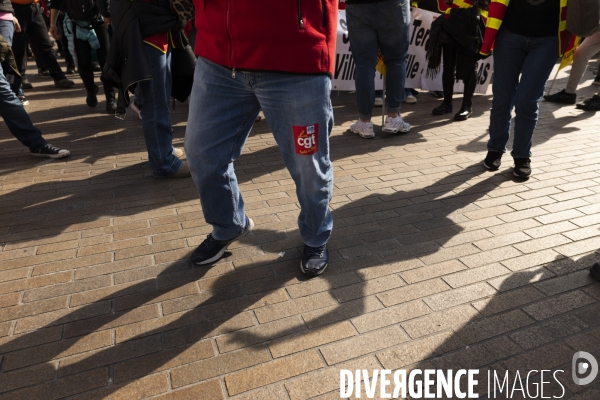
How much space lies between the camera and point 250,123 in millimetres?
2652

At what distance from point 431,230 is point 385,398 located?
5.11 ft

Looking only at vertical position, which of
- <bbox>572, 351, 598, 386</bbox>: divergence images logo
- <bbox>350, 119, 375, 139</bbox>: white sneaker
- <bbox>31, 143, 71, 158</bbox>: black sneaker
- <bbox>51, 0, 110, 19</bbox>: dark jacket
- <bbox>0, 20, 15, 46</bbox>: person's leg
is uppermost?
<bbox>51, 0, 110, 19</bbox>: dark jacket

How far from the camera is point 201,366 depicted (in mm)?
2127

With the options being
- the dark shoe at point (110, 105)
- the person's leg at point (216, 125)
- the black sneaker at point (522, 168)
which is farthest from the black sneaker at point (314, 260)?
the dark shoe at point (110, 105)

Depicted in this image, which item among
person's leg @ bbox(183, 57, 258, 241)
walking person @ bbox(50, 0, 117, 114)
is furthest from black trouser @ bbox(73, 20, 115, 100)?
person's leg @ bbox(183, 57, 258, 241)

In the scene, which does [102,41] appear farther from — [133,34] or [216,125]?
[216,125]

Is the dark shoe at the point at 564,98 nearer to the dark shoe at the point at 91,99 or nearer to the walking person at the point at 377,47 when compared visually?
the walking person at the point at 377,47

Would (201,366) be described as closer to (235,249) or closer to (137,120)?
(235,249)

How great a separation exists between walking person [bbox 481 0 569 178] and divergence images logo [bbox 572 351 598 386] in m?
2.22

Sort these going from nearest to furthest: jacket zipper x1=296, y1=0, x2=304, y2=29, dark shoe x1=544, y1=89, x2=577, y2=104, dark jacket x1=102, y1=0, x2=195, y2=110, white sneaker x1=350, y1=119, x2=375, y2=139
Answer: jacket zipper x1=296, y1=0, x2=304, y2=29, dark jacket x1=102, y1=0, x2=195, y2=110, white sneaker x1=350, y1=119, x2=375, y2=139, dark shoe x1=544, y1=89, x2=577, y2=104

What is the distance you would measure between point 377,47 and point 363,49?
18cm

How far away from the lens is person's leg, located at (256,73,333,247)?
231cm

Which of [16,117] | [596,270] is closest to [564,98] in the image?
[596,270]

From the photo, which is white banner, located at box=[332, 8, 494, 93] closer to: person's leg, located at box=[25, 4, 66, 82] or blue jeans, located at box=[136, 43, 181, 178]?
blue jeans, located at box=[136, 43, 181, 178]
